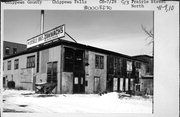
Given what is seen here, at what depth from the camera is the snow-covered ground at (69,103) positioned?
132 inches

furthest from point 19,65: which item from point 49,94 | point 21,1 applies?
point 21,1

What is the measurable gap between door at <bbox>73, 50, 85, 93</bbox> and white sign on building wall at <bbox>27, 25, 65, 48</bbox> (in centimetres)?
33

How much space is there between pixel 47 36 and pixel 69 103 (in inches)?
35.6

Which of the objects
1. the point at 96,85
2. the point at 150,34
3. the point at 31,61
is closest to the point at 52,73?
the point at 31,61

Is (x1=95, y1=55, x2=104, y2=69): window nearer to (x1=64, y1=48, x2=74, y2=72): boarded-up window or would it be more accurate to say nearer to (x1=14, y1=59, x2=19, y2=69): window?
(x1=64, y1=48, x2=74, y2=72): boarded-up window

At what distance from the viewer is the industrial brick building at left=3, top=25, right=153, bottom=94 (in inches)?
135

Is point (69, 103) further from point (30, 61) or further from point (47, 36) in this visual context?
point (47, 36)

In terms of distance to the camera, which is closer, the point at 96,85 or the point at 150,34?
the point at 150,34

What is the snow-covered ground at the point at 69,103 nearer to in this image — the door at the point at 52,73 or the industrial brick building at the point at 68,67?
the industrial brick building at the point at 68,67

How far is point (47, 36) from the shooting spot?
3.45 meters

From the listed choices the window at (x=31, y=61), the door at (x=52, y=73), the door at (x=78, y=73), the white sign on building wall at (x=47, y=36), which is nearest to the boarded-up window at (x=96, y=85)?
the door at (x=78, y=73)

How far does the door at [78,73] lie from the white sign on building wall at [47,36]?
33 centimetres

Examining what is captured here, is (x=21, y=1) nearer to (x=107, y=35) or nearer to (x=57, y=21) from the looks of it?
(x=57, y=21)

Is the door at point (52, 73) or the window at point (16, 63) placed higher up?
the window at point (16, 63)
